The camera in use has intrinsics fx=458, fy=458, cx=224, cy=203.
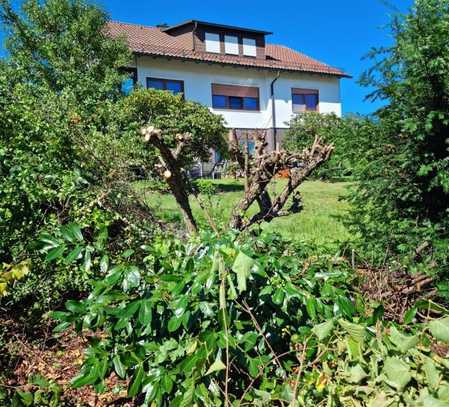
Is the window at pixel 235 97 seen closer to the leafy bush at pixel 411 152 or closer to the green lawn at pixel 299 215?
the green lawn at pixel 299 215

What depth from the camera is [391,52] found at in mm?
4246

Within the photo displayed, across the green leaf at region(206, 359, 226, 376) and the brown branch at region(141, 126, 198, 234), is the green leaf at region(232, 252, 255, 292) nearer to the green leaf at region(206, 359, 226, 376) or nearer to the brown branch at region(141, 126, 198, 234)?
the green leaf at region(206, 359, 226, 376)

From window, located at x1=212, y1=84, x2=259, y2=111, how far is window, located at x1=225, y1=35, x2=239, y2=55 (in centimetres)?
193

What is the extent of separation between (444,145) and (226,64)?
2150cm

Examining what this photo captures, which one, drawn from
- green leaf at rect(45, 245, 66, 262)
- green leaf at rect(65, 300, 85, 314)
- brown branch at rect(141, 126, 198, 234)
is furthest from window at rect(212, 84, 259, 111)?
green leaf at rect(65, 300, 85, 314)

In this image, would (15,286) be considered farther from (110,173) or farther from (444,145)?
(444,145)

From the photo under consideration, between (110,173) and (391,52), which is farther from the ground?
(391,52)

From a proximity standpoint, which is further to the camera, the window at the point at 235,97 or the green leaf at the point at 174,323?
the window at the point at 235,97

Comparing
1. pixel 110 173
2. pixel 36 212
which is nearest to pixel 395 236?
pixel 110 173

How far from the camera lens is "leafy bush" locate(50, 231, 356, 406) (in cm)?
168

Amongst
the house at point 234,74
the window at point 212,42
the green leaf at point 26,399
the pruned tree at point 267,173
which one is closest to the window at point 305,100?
the house at point 234,74

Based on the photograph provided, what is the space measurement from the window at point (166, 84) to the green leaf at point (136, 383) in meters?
21.5

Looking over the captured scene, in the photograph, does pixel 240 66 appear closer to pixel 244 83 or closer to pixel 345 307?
pixel 244 83

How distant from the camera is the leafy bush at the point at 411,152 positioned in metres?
3.76
